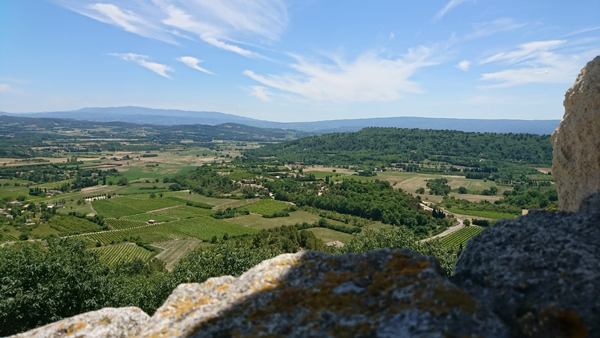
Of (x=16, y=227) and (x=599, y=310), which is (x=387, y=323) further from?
(x=16, y=227)

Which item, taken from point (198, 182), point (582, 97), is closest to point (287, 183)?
point (198, 182)

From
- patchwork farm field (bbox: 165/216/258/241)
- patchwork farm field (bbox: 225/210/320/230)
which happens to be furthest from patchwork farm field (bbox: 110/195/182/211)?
patchwork farm field (bbox: 225/210/320/230)

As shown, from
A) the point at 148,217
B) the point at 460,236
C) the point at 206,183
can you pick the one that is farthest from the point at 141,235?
the point at 460,236

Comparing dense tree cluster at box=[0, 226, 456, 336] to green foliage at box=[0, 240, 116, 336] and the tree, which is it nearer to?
green foliage at box=[0, 240, 116, 336]

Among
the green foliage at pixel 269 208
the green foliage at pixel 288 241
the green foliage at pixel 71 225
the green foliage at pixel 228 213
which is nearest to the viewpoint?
the green foliage at pixel 288 241

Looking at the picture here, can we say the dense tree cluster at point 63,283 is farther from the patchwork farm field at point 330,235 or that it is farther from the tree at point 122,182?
the tree at point 122,182

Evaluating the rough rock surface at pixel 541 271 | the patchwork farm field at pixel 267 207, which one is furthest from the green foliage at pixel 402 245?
the patchwork farm field at pixel 267 207
